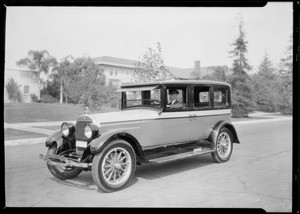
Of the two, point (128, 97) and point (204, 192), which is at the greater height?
point (128, 97)

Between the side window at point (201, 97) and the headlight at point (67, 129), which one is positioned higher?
the side window at point (201, 97)

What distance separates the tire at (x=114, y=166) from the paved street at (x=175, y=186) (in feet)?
0.51

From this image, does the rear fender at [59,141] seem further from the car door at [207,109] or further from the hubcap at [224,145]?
the hubcap at [224,145]

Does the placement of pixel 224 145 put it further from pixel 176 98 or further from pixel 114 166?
pixel 114 166

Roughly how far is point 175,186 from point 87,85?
828 centimetres

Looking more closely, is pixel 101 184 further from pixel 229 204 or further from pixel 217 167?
pixel 217 167

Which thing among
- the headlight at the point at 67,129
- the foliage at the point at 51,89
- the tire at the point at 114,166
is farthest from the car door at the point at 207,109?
the foliage at the point at 51,89

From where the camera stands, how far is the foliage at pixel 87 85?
39.5ft

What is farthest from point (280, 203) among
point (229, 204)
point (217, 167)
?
point (217, 167)

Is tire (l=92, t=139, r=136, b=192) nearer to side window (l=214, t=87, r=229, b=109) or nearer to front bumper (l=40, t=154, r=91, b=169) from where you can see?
front bumper (l=40, t=154, r=91, b=169)
